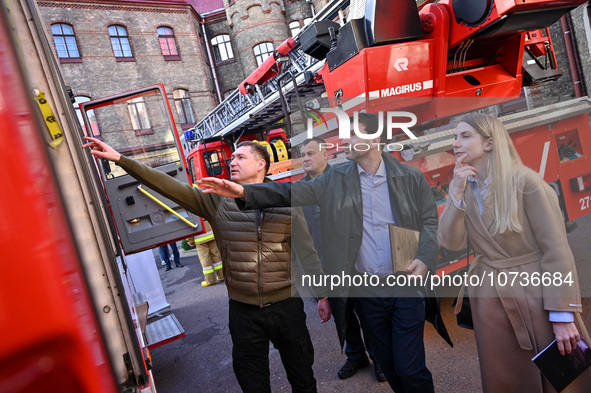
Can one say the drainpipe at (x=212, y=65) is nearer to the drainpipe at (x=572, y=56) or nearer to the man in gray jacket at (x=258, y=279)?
the drainpipe at (x=572, y=56)

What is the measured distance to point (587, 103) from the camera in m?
3.05

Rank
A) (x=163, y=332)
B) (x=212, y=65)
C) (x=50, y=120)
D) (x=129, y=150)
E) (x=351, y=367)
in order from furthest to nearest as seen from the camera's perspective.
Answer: (x=212, y=65), (x=163, y=332), (x=129, y=150), (x=351, y=367), (x=50, y=120)

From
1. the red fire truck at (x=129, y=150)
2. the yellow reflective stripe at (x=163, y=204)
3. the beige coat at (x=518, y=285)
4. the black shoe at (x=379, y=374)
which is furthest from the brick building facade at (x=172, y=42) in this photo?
the beige coat at (x=518, y=285)

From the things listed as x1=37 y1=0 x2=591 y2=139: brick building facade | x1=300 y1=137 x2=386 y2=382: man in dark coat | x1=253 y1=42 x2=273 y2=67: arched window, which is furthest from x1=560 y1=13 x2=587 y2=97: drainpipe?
x1=253 y1=42 x2=273 y2=67: arched window

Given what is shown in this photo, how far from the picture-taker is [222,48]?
22.2 metres

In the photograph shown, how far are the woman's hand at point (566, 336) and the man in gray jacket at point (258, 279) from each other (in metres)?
1.26

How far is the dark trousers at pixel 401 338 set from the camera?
2121mm

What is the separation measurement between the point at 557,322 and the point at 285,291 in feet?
4.78

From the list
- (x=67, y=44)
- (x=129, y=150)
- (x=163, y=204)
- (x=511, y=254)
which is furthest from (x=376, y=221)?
(x=67, y=44)

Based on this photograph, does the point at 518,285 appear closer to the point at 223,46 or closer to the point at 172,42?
the point at 172,42

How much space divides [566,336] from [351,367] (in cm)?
196

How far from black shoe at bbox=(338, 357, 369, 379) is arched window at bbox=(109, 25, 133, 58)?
20.4 m

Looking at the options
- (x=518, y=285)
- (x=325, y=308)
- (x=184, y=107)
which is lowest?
(x=325, y=308)

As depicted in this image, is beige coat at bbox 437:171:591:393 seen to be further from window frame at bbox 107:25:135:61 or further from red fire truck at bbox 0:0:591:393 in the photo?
window frame at bbox 107:25:135:61
